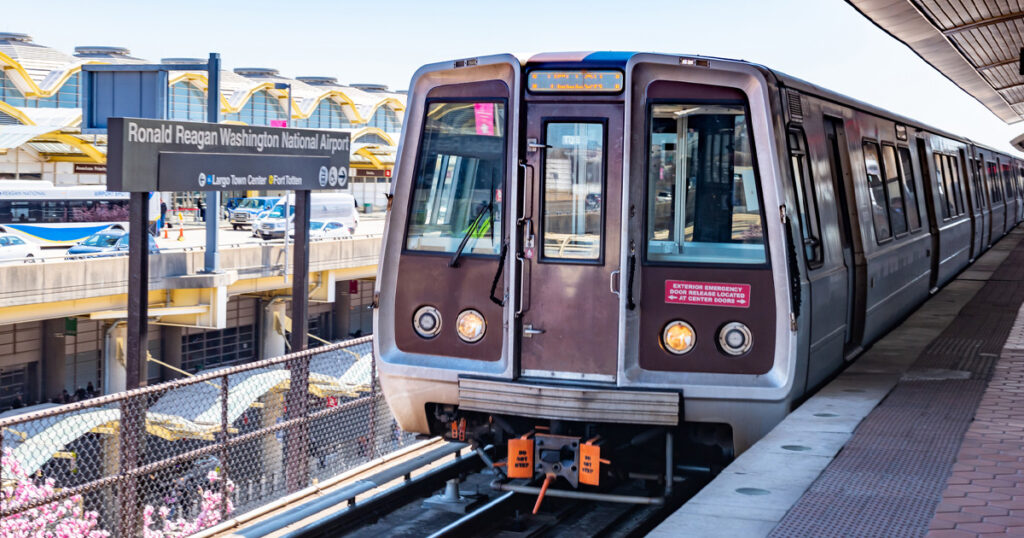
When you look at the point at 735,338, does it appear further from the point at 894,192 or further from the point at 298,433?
the point at 894,192

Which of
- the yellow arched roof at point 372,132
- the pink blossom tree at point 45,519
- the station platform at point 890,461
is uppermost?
the yellow arched roof at point 372,132

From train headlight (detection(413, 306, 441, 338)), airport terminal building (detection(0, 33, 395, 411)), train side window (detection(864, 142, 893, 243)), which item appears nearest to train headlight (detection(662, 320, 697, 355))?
train headlight (detection(413, 306, 441, 338))

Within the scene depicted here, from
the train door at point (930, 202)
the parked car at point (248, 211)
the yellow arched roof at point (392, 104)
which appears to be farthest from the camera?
the yellow arched roof at point (392, 104)

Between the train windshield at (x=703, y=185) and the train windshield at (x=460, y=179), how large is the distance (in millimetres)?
955

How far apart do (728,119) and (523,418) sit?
2203mm

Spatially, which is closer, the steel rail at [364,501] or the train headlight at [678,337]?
the train headlight at [678,337]

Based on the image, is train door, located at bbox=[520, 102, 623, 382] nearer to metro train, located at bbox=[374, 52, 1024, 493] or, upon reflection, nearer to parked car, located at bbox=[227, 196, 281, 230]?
metro train, located at bbox=[374, 52, 1024, 493]

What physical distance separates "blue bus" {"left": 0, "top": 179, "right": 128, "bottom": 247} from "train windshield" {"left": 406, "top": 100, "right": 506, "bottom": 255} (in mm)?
39567

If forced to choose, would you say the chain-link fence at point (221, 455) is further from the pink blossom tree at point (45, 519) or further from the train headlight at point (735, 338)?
the train headlight at point (735, 338)

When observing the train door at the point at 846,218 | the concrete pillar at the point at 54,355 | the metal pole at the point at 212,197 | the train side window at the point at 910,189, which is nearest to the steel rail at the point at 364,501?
the train door at the point at 846,218

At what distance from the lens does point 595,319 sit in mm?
6816

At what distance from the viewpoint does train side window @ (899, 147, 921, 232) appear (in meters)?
12.4

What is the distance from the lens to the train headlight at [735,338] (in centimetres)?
682

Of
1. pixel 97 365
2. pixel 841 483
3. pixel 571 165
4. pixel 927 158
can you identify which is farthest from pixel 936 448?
pixel 97 365
